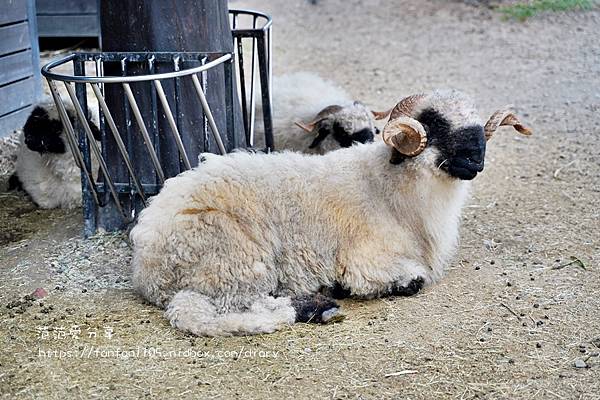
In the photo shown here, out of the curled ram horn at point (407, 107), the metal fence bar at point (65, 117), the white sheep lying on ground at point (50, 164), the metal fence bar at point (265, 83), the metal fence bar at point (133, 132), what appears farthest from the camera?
the white sheep lying on ground at point (50, 164)

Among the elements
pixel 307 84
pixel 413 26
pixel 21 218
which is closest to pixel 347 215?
pixel 21 218

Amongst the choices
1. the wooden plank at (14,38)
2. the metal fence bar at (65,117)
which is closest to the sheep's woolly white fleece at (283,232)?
the metal fence bar at (65,117)

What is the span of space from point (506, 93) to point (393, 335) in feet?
22.3

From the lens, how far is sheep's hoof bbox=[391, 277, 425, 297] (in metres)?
5.36

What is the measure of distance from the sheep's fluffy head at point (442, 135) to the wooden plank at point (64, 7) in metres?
8.42

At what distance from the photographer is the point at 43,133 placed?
733 centimetres

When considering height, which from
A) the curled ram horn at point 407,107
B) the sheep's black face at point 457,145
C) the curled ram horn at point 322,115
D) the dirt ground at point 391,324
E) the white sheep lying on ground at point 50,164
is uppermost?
the curled ram horn at point 407,107

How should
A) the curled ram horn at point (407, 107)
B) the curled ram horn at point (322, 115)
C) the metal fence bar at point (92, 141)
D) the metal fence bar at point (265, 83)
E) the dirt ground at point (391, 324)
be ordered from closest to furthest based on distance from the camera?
1. the dirt ground at point (391, 324)
2. the curled ram horn at point (407, 107)
3. the metal fence bar at point (92, 141)
4. the metal fence bar at point (265, 83)
5. the curled ram horn at point (322, 115)

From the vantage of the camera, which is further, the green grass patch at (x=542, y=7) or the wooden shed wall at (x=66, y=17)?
the green grass patch at (x=542, y=7)

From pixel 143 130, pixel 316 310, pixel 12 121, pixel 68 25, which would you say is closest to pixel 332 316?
pixel 316 310

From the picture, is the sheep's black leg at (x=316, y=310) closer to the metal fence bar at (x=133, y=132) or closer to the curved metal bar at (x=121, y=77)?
the metal fence bar at (x=133, y=132)

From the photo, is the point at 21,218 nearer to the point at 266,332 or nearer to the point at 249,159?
the point at 249,159

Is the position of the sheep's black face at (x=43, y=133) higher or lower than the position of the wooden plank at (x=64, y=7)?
lower

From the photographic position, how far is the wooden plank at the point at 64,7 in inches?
493
